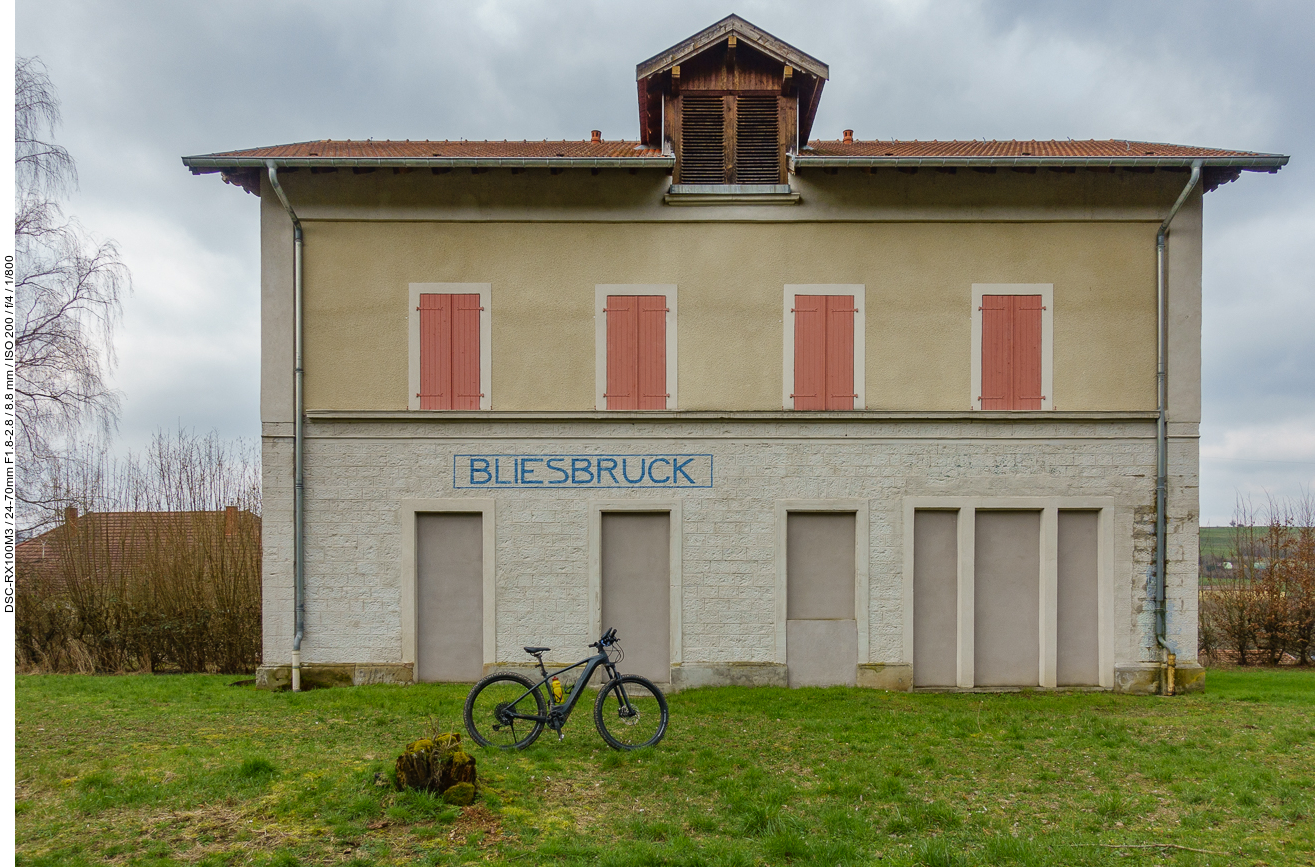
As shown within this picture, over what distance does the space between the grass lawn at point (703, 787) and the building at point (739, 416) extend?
1.22m

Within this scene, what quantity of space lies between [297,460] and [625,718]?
5.78 meters

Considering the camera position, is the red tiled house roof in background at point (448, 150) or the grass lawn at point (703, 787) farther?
the red tiled house roof in background at point (448, 150)

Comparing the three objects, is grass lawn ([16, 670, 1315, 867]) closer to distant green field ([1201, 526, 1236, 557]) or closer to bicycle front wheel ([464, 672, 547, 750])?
bicycle front wheel ([464, 672, 547, 750])

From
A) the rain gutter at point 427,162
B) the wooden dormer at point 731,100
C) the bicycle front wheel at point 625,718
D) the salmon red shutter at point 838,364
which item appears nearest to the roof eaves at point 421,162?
the rain gutter at point 427,162

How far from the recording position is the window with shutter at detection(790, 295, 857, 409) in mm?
10828

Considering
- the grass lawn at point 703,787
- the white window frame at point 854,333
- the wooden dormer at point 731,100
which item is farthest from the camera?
the wooden dormer at point 731,100

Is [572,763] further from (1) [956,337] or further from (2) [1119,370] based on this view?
(2) [1119,370]

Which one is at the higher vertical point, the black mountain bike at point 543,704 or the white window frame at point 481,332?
the white window frame at point 481,332

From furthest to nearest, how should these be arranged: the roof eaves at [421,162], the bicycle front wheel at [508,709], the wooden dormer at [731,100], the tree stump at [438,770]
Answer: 1. the wooden dormer at [731,100]
2. the roof eaves at [421,162]
3. the bicycle front wheel at [508,709]
4. the tree stump at [438,770]

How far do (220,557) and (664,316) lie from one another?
9374 mm

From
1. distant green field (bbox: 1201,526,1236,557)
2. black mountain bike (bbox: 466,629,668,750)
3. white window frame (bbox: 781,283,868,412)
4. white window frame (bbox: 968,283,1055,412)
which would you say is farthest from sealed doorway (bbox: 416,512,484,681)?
distant green field (bbox: 1201,526,1236,557)

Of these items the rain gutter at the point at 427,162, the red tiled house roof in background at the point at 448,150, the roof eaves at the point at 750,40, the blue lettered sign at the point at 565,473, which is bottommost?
the blue lettered sign at the point at 565,473

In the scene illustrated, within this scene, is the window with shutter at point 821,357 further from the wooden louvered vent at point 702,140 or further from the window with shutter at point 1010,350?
the wooden louvered vent at point 702,140

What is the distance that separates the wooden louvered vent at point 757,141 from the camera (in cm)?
1127
